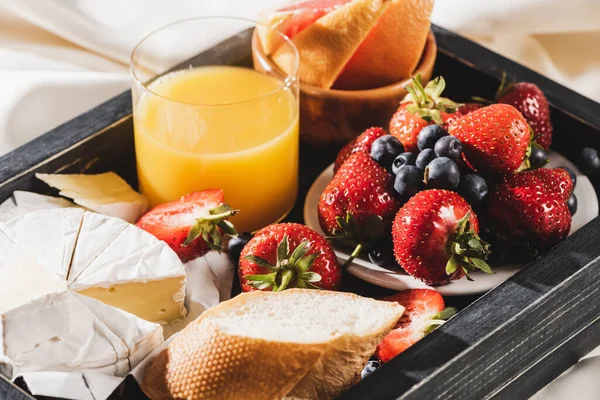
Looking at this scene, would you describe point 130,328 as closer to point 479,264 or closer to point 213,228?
point 213,228

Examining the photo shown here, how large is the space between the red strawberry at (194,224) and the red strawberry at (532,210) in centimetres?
41

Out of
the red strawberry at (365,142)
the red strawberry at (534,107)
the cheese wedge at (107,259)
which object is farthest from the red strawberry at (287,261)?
the red strawberry at (534,107)

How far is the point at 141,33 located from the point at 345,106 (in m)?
0.73

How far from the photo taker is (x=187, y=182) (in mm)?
1479

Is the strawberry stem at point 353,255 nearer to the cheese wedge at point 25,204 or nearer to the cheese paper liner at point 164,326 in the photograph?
the cheese paper liner at point 164,326

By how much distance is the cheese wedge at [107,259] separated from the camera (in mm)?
1252

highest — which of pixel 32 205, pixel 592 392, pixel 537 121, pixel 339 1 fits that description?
pixel 339 1

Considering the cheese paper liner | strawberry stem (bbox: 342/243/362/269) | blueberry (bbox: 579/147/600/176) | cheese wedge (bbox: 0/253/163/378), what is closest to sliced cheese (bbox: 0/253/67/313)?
cheese wedge (bbox: 0/253/163/378)

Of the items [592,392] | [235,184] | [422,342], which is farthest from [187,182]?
[592,392]

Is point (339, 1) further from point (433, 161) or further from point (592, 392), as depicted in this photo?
point (592, 392)

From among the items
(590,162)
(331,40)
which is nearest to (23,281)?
(331,40)

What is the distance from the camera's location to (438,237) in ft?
4.12

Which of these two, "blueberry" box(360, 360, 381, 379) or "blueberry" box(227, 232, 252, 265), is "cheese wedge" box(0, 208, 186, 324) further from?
"blueberry" box(360, 360, 381, 379)

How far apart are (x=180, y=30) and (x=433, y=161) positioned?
0.57 metres
